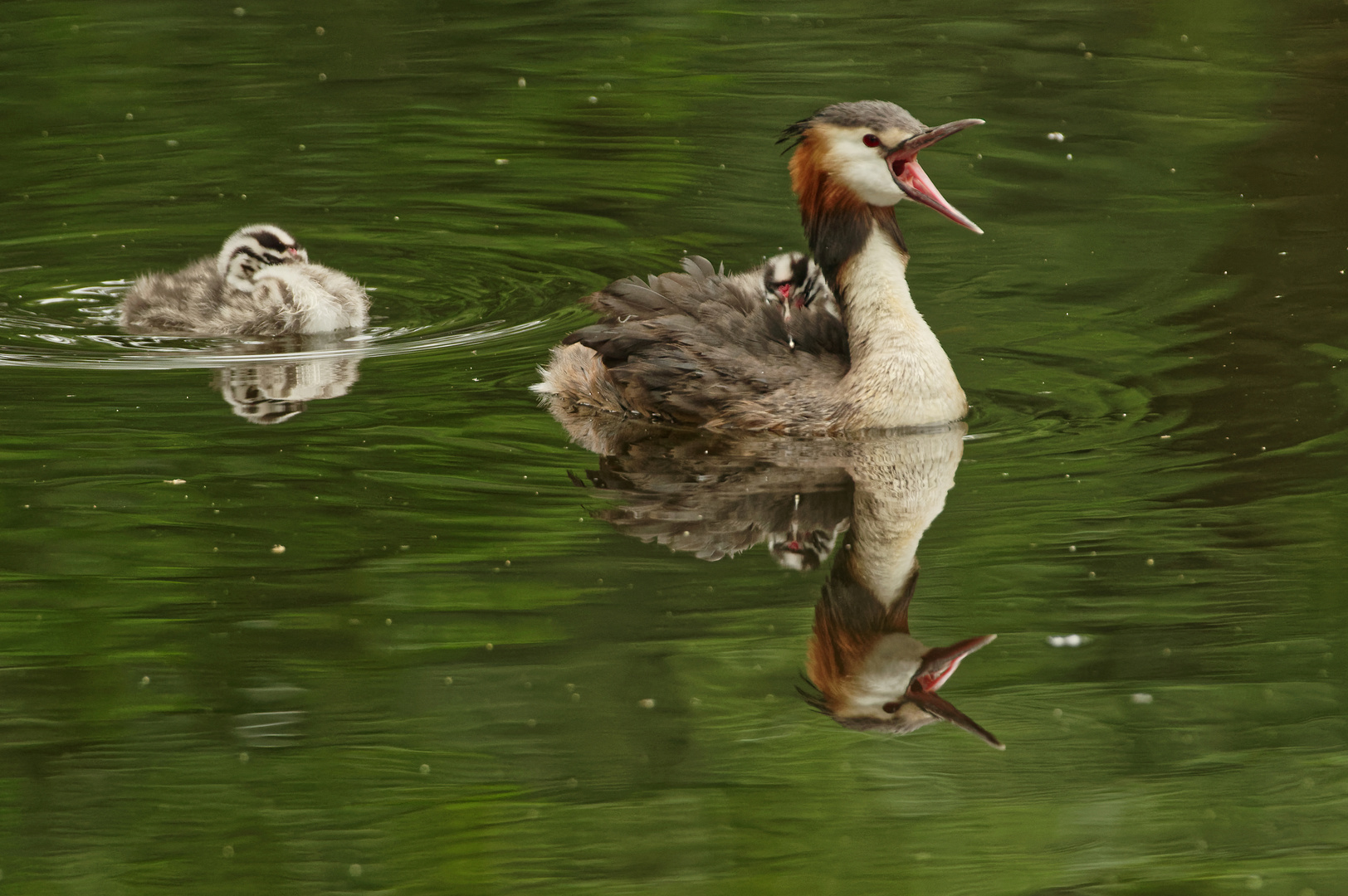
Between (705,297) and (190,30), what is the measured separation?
7906mm

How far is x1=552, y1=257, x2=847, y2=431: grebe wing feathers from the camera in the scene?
7.49 m

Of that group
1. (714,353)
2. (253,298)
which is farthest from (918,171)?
(253,298)

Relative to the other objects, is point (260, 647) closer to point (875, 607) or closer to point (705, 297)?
point (875, 607)

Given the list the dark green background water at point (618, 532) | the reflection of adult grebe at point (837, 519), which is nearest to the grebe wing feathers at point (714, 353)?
the reflection of adult grebe at point (837, 519)

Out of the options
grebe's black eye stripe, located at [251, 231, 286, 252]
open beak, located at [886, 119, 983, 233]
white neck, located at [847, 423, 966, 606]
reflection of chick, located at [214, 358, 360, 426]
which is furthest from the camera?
grebe's black eye stripe, located at [251, 231, 286, 252]

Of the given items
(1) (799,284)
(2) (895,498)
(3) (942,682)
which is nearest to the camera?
(3) (942,682)

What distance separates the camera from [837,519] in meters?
6.49

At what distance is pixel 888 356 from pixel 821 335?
1.60ft

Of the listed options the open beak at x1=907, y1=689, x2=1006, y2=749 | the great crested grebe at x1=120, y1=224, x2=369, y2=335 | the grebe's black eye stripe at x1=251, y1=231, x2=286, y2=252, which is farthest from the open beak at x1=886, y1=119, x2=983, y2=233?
the grebe's black eye stripe at x1=251, y1=231, x2=286, y2=252

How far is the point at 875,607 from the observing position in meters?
5.74

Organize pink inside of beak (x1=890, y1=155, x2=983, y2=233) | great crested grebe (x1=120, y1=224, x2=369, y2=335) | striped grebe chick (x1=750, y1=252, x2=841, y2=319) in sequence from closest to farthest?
pink inside of beak (x1=890, y1=155, x2=983, y2=233) → striped grebe chick (x1=750, y1=252, x2=841, y2=319) → great crested grebe (x1=120, y1=224, x2=369, y2=335)

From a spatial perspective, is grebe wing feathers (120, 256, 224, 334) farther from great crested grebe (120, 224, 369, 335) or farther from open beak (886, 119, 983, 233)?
open beak (886, 119, 983, 233)

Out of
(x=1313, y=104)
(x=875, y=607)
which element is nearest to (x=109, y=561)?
(x=875, y=607)

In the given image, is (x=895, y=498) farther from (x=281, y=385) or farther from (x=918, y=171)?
(x=281, y=385)
